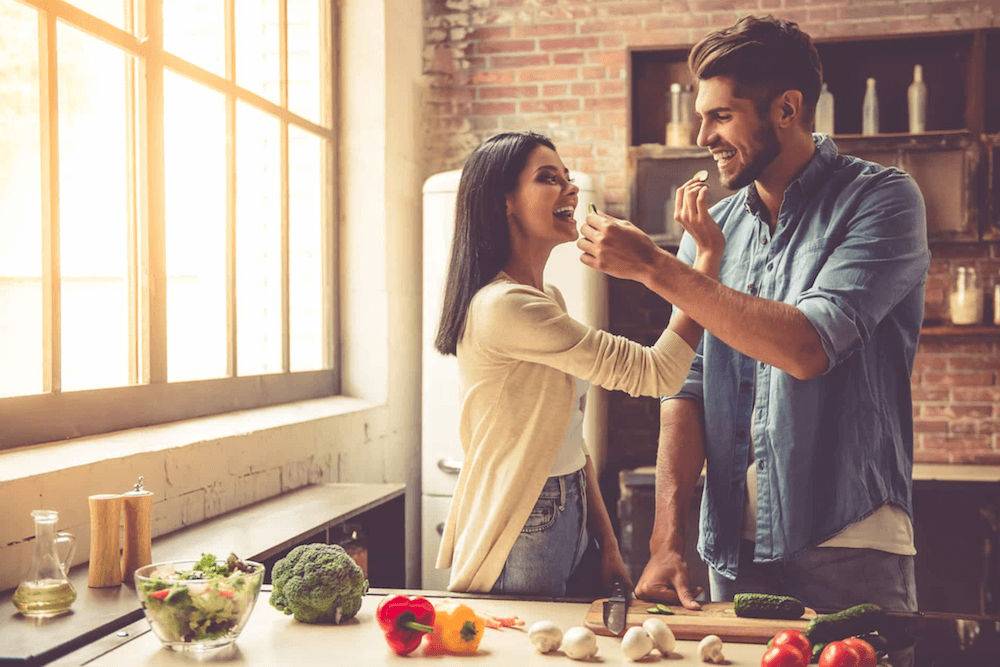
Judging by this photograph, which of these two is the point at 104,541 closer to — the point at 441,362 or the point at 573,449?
the point at 573,449

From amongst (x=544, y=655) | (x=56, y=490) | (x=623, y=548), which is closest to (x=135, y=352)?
(x=56, y=490)

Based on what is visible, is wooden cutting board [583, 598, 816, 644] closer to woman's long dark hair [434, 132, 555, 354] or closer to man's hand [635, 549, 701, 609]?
man's hand [635, 549, 701, 609]

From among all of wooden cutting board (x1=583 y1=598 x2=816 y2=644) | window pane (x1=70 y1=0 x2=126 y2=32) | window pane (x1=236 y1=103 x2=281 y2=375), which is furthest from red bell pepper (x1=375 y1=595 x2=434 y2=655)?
window pane (x1=236 y1=103 x2=281 y2=375)

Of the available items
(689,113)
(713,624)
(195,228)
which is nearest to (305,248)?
(195,228)

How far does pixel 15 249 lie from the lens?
2.00m

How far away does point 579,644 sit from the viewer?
120 cm

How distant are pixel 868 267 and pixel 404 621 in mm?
958

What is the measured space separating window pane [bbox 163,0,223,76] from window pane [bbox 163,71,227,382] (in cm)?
9

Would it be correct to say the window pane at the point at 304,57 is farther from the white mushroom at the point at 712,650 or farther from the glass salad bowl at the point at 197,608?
the white mushroom at the point at 712,650

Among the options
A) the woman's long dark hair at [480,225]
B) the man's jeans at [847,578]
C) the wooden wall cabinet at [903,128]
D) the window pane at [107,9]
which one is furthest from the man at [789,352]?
the wooden wall cabinet at [903,128]

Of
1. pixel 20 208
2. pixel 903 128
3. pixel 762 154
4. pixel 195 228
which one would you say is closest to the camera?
pixel 762 154

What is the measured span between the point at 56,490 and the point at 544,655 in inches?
43.4

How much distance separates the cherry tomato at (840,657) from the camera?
3.67ft

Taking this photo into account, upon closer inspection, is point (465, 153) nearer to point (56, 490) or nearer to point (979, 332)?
point (979, 332)
